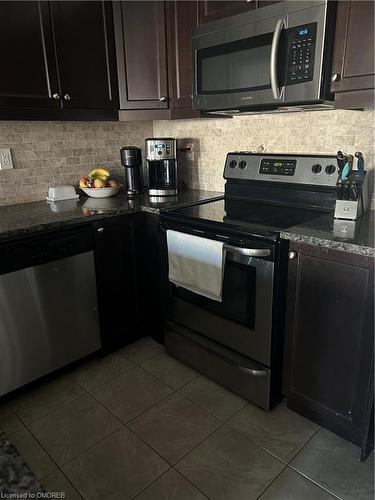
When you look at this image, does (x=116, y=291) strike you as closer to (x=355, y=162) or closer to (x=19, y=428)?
(x=19, y=428)

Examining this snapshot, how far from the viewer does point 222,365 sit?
6.28 ft

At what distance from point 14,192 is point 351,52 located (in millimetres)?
1943

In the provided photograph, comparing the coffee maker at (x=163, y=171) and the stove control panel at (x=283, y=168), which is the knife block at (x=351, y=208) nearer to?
the stove control panel at (x=283, y=168)

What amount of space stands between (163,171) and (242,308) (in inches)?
42.3

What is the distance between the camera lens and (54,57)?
1.98 m

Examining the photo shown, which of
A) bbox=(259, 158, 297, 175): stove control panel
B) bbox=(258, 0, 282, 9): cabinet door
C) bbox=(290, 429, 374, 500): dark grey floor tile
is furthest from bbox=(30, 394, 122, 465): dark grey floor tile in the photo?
bbox=(258, 0, 282, 9): cabinet door

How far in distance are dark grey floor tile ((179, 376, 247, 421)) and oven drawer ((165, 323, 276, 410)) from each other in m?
0.04

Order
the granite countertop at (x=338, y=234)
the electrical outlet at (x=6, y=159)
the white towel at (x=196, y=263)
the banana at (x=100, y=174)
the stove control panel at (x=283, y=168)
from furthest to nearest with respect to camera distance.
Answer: the banana at (x=100, y=174) → the electrical outlet at (x=6, y=159) → the stove control panel at (x=283, y=168) → the white towel at (x=196, y=263) → the granite countertop at (x=338, y=234)

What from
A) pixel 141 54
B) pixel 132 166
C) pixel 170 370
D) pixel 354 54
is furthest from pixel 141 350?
pixel 354 54

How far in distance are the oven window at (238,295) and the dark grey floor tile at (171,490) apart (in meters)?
0.70

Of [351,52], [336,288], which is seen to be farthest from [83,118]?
[336,288]

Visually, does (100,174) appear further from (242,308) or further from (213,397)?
(213,397)

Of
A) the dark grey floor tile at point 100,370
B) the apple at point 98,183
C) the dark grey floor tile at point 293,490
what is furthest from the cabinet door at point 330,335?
the apple at point 98,183

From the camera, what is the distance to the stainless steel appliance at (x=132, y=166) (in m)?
2.37
